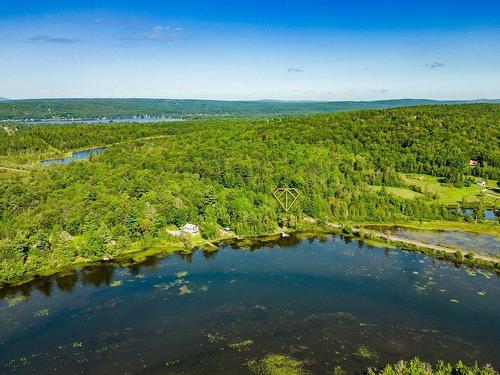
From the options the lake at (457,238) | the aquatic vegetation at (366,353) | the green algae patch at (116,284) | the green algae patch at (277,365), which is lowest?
the green algae patch at (277,365)

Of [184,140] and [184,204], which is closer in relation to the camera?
[184,204]

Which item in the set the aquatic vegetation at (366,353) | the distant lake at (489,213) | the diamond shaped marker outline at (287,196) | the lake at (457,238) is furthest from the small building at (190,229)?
the distant lake at (489,213)

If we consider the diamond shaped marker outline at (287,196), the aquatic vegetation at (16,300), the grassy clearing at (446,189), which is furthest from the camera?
the grassy clearing at (446,189)

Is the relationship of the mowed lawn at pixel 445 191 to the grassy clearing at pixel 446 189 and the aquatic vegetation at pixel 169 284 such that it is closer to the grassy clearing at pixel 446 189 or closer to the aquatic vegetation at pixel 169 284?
the grassy clearing at pixel 446 189

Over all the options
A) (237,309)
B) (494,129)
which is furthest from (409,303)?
(494,129)

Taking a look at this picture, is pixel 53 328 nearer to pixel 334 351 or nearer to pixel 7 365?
pixel 7 365

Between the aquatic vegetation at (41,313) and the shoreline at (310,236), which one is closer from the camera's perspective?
the aquatic vegetation at (41,313)

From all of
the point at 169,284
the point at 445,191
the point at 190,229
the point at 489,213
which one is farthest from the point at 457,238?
the point at 169,284
